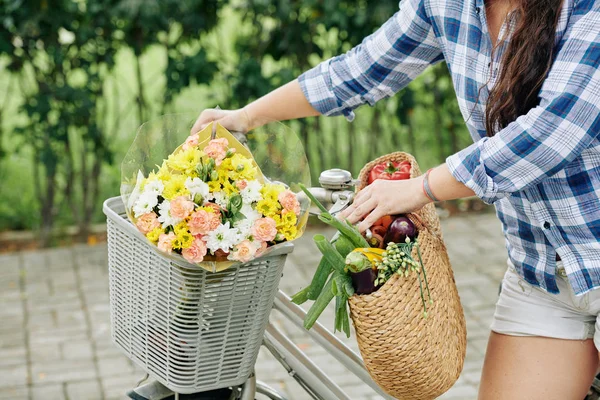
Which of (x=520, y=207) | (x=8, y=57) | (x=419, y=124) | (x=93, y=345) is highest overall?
(x=520, y=207)

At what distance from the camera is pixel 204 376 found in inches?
74.4

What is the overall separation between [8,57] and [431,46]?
12.5 feet

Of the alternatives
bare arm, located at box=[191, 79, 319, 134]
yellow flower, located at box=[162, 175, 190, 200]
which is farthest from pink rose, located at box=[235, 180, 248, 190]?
bare arm, located at box=[191, 79, 319, 134]

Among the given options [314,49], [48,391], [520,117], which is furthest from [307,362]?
[314,49]

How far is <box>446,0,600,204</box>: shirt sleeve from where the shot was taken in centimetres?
160

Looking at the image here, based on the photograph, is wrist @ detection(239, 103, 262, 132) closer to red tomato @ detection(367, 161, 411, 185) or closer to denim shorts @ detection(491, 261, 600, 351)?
red tomato @ detection(367, 161, 411, 185)

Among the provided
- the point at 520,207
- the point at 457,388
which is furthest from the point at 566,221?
the point at 457,388

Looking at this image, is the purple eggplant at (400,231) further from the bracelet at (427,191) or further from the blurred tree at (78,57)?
the blurred tree at (78,57)

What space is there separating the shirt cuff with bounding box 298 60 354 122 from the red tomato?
0.76ft

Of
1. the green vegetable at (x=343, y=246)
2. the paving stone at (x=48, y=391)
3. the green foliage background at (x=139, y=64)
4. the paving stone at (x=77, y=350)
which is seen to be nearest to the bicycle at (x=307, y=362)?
the green vegetable at (x=343, y=246)

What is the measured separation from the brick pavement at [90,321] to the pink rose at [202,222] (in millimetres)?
2238

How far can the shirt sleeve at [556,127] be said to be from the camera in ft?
5.24

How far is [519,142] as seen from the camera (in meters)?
1.63

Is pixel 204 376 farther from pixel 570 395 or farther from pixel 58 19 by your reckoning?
pixel 58 19
